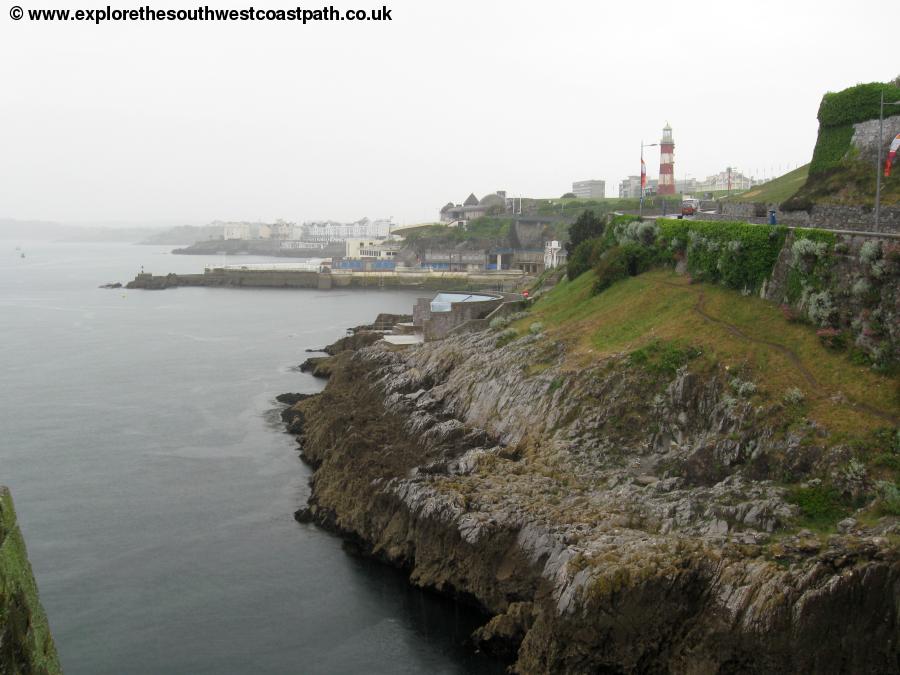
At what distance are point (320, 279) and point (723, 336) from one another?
100940 mm

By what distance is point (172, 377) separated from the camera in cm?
5353

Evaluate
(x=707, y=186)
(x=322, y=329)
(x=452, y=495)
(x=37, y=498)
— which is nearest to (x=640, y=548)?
(x=452, y=495)

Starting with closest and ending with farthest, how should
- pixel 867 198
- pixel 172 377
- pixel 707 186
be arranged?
pixel 867 198 < pixel 172 377 < pixel 707 186

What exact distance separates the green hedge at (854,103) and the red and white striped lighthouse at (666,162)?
5454cm

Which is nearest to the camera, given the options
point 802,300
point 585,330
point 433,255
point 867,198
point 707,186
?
point 802,300

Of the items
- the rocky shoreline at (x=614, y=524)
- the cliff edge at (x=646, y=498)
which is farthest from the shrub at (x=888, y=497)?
the rocky shoreline at (x=614, y=524)

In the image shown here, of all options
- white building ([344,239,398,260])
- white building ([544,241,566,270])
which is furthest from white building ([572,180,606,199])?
white building ([544,241,566,270])

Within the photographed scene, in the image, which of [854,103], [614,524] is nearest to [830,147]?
[854,103]

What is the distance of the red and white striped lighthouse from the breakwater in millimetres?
25187

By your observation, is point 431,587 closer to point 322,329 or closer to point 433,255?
point 322,329

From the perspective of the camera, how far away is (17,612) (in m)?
11.7

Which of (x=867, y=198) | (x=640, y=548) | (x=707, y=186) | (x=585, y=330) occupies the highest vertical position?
(x=707, y=186)

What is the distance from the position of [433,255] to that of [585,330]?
96974 millimetres

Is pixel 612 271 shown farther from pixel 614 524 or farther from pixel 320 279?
pixel 320 279
